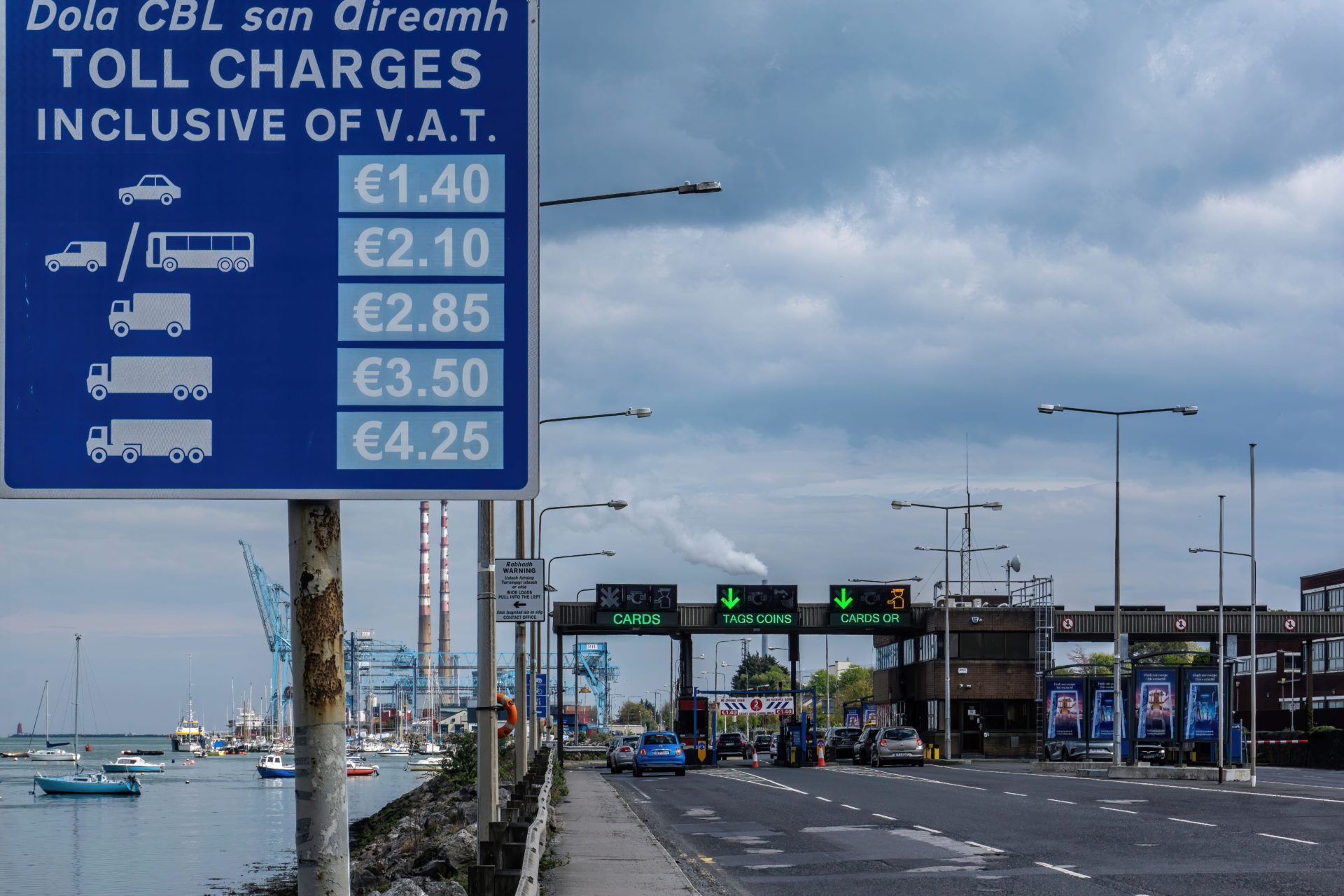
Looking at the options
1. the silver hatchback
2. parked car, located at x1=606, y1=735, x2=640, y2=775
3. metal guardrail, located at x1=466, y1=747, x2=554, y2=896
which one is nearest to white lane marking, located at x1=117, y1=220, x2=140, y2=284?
metal guardrail, located at x1=466, y1=747, x2=554, y2=896

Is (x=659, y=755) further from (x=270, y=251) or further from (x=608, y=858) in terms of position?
(x=270, y=251)

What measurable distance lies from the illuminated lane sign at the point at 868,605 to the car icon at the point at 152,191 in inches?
2835

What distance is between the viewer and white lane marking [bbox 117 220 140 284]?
20.1ft

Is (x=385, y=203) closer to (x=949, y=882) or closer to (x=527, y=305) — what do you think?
(x=527, y=305)

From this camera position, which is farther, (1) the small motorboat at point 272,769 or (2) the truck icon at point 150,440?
(1) the small motorboat at point 272,769

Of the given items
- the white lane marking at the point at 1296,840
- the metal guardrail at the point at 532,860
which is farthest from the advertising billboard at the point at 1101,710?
the metal guardrail at the point at 532,860

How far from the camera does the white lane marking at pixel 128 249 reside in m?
6.13

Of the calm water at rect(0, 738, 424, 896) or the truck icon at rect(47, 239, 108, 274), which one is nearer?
the truck icon at rect(47, 239, 108, 274)

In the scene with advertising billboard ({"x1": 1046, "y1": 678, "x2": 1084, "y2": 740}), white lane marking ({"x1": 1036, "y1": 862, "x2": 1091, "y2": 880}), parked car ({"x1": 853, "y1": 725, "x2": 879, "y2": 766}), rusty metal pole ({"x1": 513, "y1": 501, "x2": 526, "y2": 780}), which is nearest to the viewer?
white lane marking ({"x1": 1036, "y1": 862, "x2": 1091, "y2": 880})

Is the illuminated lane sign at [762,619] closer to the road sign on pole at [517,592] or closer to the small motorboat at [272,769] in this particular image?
the road sign on pole at [517,592]

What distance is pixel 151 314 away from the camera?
612 centimetres

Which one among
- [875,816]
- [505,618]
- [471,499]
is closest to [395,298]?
[471,499]

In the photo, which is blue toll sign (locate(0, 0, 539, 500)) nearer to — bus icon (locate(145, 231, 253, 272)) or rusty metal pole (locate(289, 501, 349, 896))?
bus icon (locate(145, 231, 253, 272))

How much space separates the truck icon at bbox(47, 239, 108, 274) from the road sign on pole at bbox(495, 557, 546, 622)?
14657 mm
